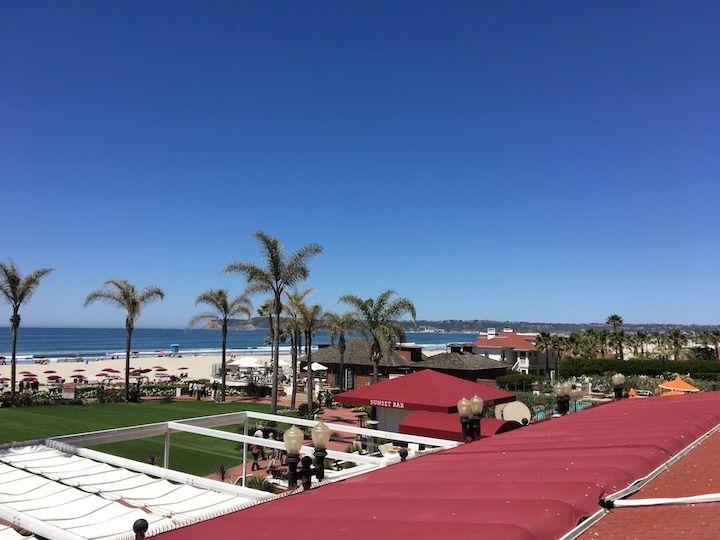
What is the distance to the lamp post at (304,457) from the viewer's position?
251 inches

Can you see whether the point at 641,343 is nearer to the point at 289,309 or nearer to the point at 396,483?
the point at 289,309

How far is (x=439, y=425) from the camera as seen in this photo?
13.8 metres

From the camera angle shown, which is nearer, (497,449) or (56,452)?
(497,449)

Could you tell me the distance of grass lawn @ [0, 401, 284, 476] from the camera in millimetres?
18453

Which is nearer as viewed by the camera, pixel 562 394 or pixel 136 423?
pixel 562 394

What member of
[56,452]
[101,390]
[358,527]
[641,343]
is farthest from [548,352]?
[358,527]

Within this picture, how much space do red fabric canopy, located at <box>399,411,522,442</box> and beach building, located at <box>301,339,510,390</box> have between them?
28.0 m

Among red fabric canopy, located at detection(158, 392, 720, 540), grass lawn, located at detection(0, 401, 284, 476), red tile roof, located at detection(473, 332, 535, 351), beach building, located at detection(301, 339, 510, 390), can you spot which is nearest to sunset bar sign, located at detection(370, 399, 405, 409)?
grass lawn, located at detection(0, 401, 284, 476)

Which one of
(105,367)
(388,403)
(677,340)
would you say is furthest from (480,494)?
(105,367)

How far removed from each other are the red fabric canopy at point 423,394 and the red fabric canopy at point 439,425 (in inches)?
38.2

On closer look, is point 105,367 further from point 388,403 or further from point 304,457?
point 304,457

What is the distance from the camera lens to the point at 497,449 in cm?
745

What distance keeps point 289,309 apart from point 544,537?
30.2 meters

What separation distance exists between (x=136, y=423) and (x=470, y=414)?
68.1ft
